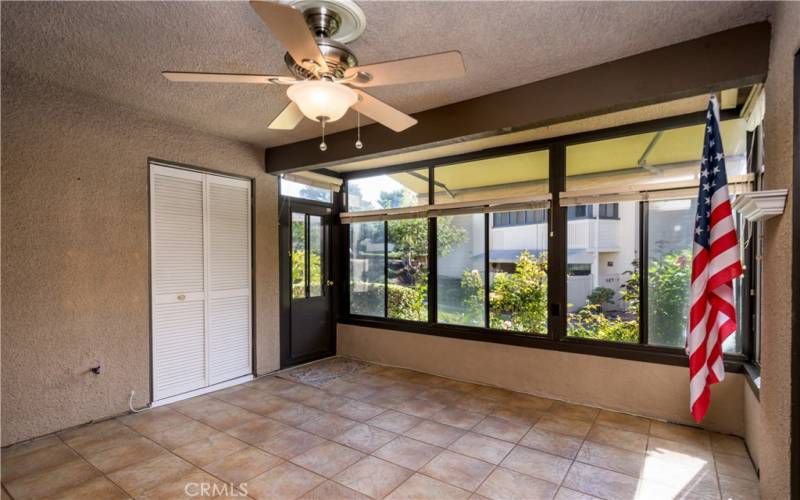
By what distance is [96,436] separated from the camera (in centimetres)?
295

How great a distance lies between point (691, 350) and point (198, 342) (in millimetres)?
4182

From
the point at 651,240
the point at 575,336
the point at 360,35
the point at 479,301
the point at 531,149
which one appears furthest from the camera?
the point at 479,301

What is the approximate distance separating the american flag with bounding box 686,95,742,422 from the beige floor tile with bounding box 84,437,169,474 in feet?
11.7

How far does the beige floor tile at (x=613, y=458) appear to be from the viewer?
99.8 inches

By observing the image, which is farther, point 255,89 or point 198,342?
point 198,342

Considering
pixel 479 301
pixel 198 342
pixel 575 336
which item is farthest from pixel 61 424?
pixel 575 336

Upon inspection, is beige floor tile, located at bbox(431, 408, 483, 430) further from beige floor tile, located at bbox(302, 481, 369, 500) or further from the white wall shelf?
the white wall shelf

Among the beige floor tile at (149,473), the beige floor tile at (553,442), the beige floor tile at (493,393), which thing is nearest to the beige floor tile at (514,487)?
the beige floor tile at (553,442)

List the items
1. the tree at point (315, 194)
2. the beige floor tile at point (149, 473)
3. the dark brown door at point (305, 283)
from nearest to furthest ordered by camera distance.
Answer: the beige floor tile at point (149, 473) → the dark brown door at point (305, 283) → the tree at point (315, 194)

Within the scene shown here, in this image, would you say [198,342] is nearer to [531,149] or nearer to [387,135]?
[387,135]

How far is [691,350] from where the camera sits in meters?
2.26

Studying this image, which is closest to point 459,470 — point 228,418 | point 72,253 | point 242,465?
point 242,465

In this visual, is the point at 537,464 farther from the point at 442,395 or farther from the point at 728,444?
the point at 728,444

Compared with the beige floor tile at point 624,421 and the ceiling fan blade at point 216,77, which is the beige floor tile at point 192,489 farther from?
the beige floor tile at point 624,421
